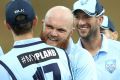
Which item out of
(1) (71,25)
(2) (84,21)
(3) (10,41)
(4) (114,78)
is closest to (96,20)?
(2) (84,21)

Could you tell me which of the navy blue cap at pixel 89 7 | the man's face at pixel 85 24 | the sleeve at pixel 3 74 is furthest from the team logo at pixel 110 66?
the sleeve at pixel 3 74

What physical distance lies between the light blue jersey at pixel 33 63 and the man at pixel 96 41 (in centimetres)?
110

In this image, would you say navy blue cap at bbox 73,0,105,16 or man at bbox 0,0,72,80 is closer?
man at bbox 0,0,72,80

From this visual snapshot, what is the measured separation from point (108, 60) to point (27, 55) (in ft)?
4.45

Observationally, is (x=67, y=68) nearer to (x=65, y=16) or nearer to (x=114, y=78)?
(x=65, y=16)

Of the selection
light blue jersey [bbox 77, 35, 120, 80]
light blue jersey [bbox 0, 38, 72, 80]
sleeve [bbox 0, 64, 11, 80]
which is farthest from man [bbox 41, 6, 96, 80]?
light blue jersey [bbox 77, 35, 120, 80]

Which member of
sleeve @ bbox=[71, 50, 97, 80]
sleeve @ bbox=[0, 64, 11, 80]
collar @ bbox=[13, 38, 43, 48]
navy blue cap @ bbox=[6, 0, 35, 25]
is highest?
navy blue cap @ bbox=[6, 0, 35, 25]

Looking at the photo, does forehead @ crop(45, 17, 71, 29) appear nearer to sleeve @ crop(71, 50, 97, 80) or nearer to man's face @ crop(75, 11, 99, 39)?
sleeve @ crop(71, 50, 97, 80)

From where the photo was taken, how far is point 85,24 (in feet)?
13.9

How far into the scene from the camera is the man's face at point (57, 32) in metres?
3.32

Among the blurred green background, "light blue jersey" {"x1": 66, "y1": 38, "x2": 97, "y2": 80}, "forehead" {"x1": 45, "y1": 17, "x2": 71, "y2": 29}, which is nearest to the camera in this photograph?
"light blue jersey" {"x1": 66, "y1": 38, "x2": 97, "y2": 80}

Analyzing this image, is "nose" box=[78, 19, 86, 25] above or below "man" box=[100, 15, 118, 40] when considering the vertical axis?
above

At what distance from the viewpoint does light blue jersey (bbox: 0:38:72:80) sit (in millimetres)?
2871

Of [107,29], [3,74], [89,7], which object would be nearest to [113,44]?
[89,7]
